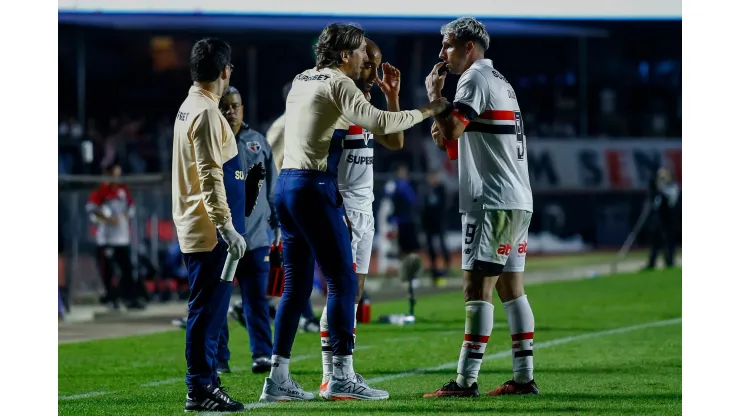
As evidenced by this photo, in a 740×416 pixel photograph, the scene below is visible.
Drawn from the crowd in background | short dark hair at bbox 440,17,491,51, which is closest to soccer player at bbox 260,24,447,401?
short dark hair at bbox 440,17,491,51

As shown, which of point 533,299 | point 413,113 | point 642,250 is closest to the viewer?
point 413,113

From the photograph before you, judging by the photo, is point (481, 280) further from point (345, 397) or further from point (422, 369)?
point (422, 369)

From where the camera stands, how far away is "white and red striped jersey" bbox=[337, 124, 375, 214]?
8.16m

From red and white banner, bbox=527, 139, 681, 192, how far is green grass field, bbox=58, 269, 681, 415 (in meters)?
13.9

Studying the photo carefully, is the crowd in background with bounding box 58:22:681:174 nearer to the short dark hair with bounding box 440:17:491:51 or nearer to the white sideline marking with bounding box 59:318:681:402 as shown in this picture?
the white sideline marking with bounding box 59:318:681:402

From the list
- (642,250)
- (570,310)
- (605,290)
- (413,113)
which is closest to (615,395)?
(413,113)

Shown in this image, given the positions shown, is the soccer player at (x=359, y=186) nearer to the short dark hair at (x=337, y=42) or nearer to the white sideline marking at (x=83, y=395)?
the short dark hair at (x=337, y=42)

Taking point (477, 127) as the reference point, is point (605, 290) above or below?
below

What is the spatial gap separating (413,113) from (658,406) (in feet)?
7.17

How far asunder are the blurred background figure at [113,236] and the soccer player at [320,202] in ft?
29.1

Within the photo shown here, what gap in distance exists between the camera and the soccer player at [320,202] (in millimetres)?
6820
